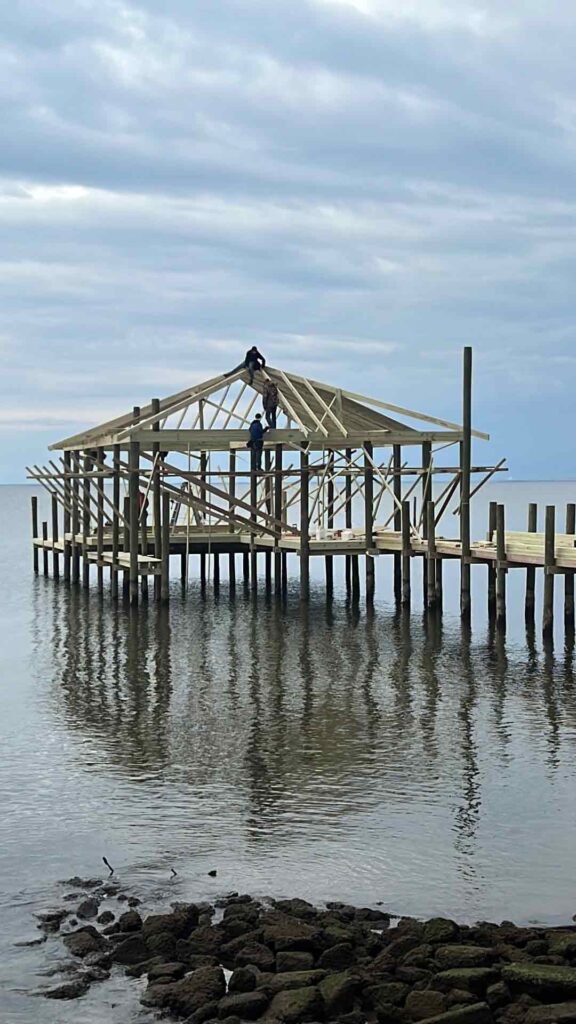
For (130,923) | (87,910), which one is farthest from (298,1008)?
(87,910)

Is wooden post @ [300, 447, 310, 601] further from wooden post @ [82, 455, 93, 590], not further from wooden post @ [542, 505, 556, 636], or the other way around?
wooden post @ [542, 505, 556, 636]

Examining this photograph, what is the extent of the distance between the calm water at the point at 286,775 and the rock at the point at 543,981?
2.18 m

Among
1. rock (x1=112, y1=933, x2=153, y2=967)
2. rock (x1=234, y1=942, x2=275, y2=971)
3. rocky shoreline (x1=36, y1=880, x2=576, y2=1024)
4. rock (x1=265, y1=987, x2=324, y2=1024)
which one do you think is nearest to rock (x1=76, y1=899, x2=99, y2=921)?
rocky shoreline (x1=36, y1=880, x2=576, y2=1024)

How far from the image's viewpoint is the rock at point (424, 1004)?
10641mm

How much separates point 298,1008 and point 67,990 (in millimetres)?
2133

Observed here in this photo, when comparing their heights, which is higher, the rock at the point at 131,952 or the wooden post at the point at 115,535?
the wooden post at the point at 115,535

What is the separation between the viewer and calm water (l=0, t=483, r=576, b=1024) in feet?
46.4

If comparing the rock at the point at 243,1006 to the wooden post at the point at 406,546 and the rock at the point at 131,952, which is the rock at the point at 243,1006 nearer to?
the rock at the point at 131,952

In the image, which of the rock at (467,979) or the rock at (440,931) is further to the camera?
the rock at (440,931)

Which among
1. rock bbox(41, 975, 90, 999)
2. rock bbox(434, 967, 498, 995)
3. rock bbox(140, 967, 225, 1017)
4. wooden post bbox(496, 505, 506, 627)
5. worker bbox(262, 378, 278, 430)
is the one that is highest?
worker bbox(262, 378, 278, 430)

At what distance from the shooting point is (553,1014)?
34.2ft

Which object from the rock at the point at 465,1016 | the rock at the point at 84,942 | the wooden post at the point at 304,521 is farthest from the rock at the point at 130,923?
the wooden post at the point at 304,521

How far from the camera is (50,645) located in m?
33.6

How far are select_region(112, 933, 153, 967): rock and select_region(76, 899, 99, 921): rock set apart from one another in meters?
1.08
